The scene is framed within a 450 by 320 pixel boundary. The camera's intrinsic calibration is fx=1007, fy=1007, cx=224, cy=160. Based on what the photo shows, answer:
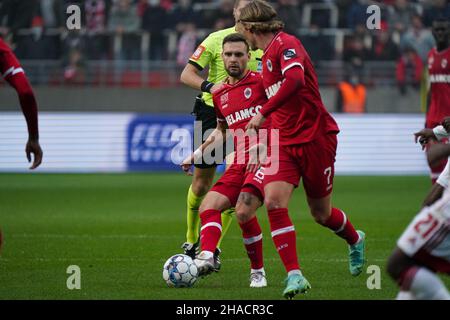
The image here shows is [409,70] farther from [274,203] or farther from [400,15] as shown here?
[274,203]

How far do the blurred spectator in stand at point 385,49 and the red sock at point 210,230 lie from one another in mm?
15943

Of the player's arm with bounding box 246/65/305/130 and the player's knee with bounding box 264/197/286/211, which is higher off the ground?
the player's arm with bounding box 246/65/305/130

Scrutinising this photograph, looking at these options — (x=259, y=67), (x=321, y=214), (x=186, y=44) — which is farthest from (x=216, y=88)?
(x=186, y=44)

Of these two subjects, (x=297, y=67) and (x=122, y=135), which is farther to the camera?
(x=122, y=135)

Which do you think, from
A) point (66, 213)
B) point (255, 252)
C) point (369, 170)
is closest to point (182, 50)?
point (369, 170)

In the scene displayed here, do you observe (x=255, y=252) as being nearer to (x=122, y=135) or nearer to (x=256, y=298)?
(x=256, y=298)

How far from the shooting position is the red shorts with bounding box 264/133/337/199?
7.96m

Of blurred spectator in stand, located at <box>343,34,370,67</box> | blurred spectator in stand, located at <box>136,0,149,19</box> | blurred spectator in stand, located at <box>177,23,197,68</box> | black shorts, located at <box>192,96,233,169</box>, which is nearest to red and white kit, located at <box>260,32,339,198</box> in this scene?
black shorts, located at <box>192,96,233,169</box>

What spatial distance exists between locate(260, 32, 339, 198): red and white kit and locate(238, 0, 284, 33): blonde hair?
10 cm

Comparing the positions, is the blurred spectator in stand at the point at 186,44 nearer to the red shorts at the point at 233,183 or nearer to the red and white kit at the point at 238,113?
the red and white kit at the point at 238,113

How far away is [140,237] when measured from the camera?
1212 centimetres

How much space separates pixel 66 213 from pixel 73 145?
593 cm

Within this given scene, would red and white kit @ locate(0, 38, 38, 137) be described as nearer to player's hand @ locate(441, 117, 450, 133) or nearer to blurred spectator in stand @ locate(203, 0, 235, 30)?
player's hand @ locate(441, 117, 450, 133)
